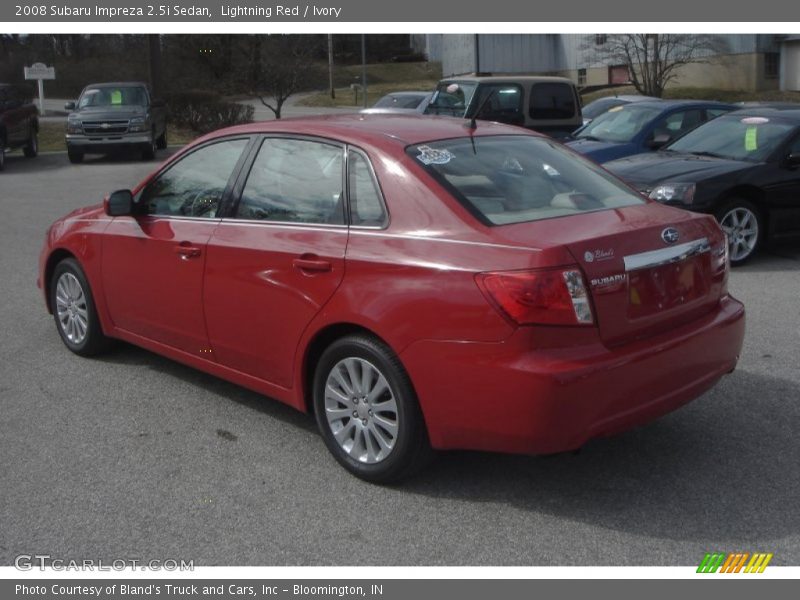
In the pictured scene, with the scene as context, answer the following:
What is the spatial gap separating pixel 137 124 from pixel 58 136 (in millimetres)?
8764

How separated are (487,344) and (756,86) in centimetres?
4379

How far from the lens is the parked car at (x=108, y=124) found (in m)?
23.0

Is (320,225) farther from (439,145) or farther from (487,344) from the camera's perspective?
(487,344)

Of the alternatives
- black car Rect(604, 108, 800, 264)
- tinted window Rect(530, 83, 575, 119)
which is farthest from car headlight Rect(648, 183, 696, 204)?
tinted window Rect(530, 83, 575, 119)

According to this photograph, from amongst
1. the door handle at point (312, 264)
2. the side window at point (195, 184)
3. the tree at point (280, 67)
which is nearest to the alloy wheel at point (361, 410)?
the door handle at point (312, 264)

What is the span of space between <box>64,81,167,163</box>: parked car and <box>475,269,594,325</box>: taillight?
68.0 feet

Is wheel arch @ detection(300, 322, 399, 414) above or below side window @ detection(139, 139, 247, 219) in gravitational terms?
below

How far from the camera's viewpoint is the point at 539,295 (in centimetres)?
376

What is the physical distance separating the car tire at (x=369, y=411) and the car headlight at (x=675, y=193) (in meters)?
5.44

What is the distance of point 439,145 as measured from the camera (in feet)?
15.1

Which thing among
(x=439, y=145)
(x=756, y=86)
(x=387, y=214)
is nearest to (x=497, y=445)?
(x=387, y=214)

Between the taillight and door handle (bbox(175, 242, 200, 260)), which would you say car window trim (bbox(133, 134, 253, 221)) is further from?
the taillight

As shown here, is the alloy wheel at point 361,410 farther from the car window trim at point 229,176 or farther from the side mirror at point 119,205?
the side mirror at point 119,205

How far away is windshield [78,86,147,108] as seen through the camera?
23641 mm
